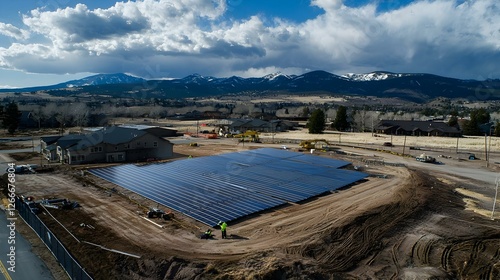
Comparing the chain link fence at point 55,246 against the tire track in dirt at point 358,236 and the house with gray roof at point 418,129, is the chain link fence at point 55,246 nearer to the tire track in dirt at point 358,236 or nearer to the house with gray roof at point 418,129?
the tire track in dirt at point 358,236

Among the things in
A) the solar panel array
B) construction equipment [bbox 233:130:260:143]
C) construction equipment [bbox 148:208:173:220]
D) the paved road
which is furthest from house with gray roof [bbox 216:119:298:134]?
the paved road

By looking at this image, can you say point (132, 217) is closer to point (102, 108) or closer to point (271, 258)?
point (271, 258)

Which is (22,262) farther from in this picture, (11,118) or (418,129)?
(418,129)

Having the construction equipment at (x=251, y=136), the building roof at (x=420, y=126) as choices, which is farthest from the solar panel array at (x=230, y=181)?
the building roof at (x=420, y=126)

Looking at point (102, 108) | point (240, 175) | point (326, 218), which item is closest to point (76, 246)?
point (326, 218)

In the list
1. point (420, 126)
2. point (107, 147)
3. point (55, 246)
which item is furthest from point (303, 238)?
point (420, 126)

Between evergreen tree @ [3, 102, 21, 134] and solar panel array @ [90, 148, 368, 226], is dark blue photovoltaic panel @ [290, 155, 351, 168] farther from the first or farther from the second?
evergreen tree @ [3, 102, 21, 134]
